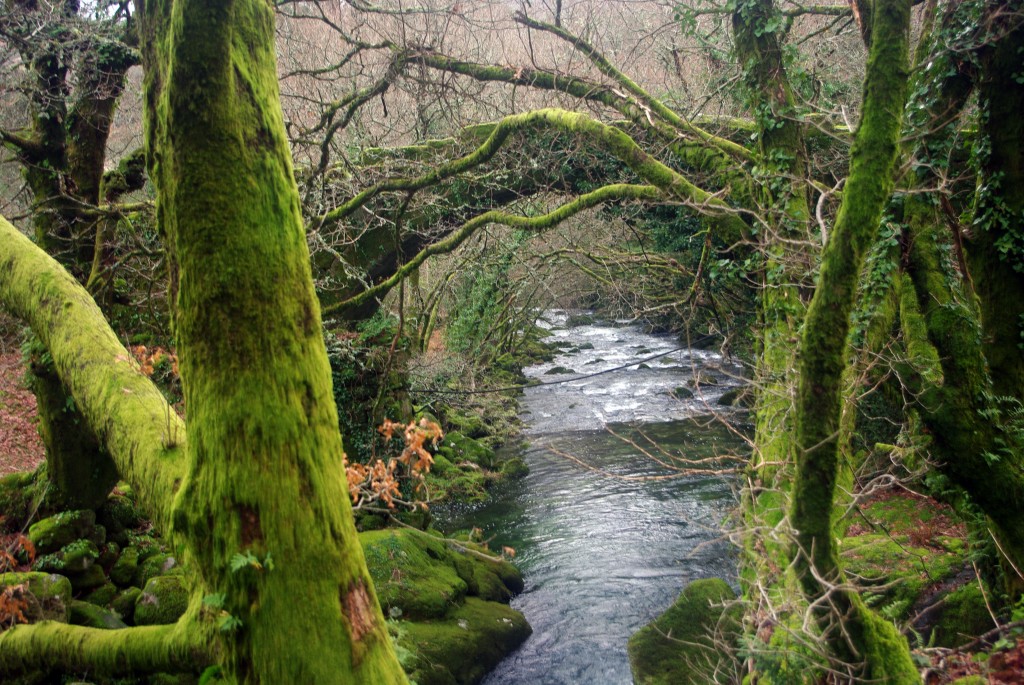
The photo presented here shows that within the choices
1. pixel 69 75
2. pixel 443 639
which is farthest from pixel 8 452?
pixel 443 639

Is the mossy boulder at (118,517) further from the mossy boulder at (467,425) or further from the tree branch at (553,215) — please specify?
the mossy boulder at (467,425)

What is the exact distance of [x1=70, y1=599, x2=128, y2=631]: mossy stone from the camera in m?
5.52

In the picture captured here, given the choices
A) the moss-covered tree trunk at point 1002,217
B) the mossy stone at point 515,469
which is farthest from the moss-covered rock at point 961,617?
the mossy stone at point 515,469

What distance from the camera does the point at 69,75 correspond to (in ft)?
30.7

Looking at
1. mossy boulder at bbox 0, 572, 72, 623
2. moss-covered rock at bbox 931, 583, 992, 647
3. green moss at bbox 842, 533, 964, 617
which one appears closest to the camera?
mossy boulder at bbox 0, 572, 72, 623

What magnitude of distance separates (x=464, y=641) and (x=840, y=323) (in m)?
6.03

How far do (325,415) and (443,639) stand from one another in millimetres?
5592

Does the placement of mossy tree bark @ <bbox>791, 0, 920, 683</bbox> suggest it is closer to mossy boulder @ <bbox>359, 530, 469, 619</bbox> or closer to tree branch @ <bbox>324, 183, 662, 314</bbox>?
tree branch @ <bbox>324, 183, 662, 314</bbox>

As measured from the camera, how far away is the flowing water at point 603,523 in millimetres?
7973

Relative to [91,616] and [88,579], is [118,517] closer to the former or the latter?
[88,579]

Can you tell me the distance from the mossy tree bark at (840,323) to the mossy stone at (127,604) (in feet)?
18.7

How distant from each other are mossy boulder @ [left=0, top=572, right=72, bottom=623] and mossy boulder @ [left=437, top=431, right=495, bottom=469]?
934 cm

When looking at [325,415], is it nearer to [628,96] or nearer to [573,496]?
[628,96]

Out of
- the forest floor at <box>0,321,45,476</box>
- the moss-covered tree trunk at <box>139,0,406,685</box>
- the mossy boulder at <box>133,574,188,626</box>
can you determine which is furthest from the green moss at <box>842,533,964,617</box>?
the forest floor at <box>0,321,45,476</box>
